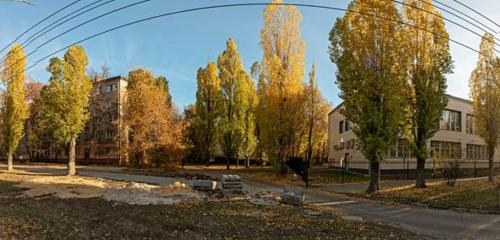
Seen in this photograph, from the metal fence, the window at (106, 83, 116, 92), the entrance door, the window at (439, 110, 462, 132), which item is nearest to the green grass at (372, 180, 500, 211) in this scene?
the metal fence

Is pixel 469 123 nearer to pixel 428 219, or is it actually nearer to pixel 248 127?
pixel 248 127

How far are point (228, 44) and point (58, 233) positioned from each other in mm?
34417

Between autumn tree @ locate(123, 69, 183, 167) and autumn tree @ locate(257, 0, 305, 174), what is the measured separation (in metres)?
9.98

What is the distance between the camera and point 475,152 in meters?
37.2

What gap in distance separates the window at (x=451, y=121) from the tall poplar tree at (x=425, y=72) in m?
17.1

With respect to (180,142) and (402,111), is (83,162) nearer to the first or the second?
(180,142)

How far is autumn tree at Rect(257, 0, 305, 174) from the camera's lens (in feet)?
91.4

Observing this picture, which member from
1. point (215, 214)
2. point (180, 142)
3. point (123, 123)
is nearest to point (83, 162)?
point (123, 123)

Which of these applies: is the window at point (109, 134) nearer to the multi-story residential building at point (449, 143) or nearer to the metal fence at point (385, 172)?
the multi-story residential building at point (449, 143)

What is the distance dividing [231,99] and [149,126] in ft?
33.5

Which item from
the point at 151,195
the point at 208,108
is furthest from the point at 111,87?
the point at 151,195

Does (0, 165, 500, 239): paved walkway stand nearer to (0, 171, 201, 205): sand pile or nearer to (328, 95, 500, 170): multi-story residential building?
(0, 171, 201, 205): sand pile

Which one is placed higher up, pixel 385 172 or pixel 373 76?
pixel 373 76

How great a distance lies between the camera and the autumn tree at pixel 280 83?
2784 cm
